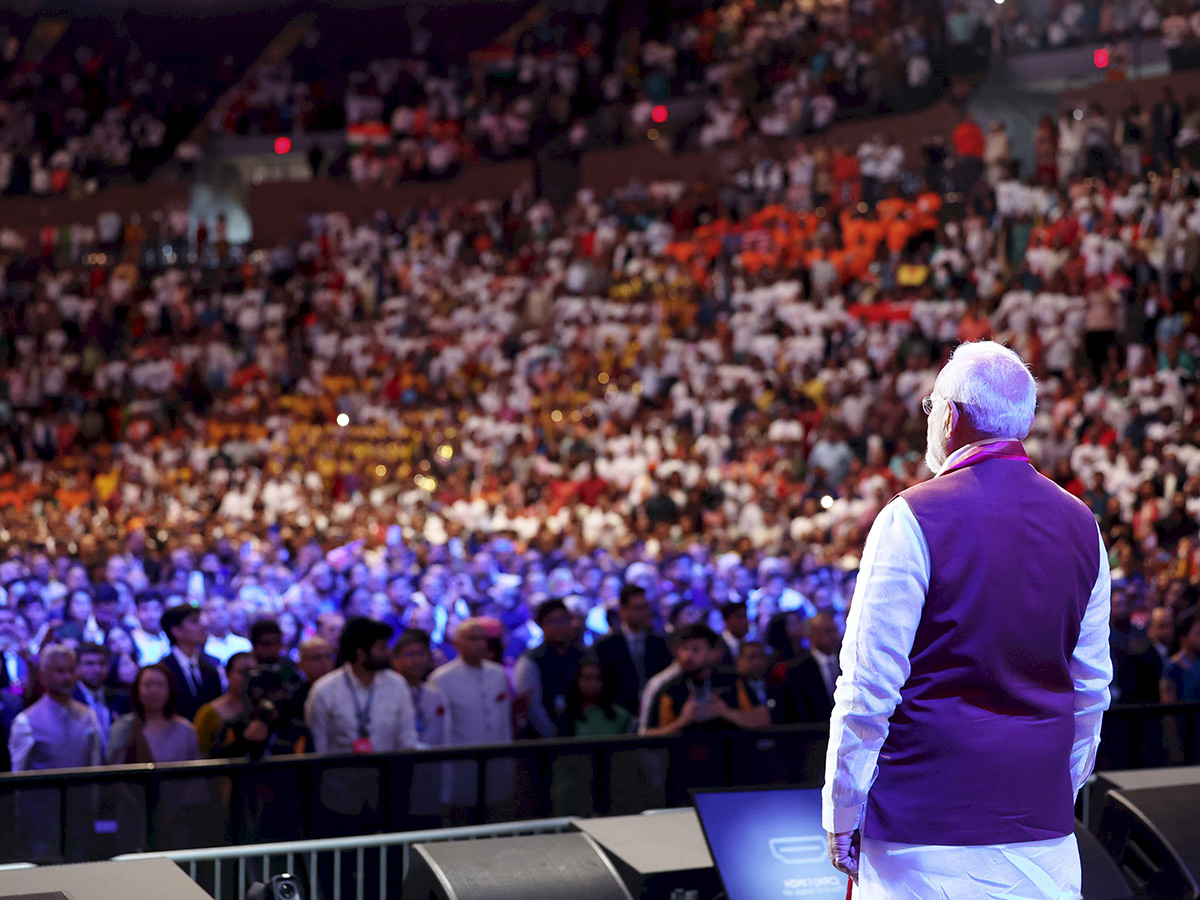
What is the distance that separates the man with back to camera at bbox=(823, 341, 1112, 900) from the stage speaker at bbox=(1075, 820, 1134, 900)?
1.59 meters

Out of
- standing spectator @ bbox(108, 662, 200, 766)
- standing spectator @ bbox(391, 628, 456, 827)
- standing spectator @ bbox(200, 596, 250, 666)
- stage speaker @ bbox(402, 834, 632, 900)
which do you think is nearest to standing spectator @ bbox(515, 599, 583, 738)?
standing spectator @ bbox(391, 628, 456, 827)

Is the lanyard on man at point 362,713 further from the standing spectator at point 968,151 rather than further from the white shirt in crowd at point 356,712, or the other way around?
the standing spectator at point 968,151

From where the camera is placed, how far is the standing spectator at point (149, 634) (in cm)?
952

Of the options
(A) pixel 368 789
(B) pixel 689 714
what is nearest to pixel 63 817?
(A) pixel 368 789

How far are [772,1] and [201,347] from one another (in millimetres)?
10235

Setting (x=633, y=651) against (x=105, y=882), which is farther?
(x=633, y=651)

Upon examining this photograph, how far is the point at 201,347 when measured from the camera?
2334cm

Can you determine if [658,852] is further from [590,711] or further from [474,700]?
[474,700]

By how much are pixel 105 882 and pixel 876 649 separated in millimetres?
→ 1989

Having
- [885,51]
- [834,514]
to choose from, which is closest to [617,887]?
[834,514]

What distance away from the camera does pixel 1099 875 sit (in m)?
4.51

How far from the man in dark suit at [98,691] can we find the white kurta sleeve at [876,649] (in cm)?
512

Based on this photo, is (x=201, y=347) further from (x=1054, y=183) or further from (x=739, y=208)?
(x=1054, y=183)

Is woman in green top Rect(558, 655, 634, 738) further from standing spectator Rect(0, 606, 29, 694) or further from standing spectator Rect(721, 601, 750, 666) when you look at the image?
standing spectator Rect(0, 606, 29, 694)
